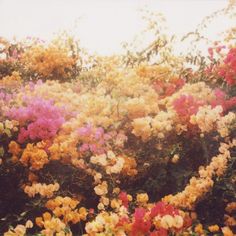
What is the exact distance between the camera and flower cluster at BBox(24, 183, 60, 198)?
3.73 m

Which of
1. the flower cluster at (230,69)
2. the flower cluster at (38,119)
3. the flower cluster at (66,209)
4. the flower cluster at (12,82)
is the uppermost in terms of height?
the flower cluster at (12,82)

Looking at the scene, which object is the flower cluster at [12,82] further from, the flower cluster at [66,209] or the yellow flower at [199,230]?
the yellow flower at [199,230]

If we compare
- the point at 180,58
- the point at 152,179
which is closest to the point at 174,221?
the point at 152,179

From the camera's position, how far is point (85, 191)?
4051 mm

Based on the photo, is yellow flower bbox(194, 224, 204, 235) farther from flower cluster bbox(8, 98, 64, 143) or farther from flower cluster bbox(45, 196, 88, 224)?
flower cluster bbox(8, 98, 64, 143)

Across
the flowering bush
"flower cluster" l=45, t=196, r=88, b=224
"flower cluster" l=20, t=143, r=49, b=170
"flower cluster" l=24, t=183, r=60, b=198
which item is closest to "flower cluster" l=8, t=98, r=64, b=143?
the flowering bush

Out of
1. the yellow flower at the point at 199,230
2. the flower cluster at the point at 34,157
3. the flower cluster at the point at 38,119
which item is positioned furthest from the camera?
the flower cluster at the point at 38,119

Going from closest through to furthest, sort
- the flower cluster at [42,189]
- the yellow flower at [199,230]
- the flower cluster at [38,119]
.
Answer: the yellow flower at [199,230] → the flower cluster at [42,189] → the flower cluster at [38,119]

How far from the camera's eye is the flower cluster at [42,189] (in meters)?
3.73

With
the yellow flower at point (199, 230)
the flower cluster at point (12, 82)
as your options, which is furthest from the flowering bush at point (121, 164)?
the flower cluster at point (12, 82)

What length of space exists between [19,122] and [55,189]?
3.34ft

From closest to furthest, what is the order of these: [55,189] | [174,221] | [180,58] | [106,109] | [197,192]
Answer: [174,221] → [197,192] → [55,189] → [106,109] → [180,58]

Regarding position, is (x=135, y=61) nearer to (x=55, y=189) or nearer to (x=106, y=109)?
(x=106, y=109)

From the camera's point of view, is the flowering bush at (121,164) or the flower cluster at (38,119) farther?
→ the flower cluster at (38,119)
